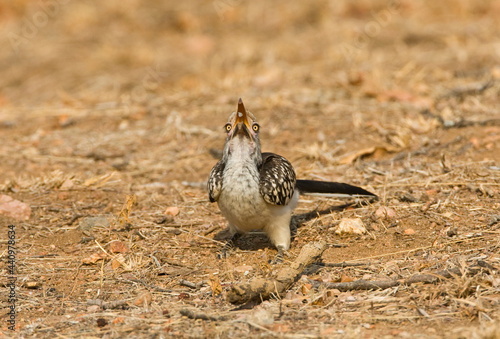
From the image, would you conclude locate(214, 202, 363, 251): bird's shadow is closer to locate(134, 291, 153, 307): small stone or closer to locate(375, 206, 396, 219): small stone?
locate(375, 206, 396, 219): small stone

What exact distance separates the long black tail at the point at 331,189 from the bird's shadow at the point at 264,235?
0.12m

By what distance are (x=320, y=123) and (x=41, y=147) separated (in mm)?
3520

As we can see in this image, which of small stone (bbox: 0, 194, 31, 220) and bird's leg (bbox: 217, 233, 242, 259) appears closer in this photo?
bird's leg (bbox: 217, 233, 242, 259)

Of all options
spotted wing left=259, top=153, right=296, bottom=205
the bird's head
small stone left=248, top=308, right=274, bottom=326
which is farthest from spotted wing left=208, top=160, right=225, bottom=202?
small stone left=248, top=308, right=274, bottom=326

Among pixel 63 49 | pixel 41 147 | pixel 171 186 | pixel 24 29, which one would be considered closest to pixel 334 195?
pixel 171 186

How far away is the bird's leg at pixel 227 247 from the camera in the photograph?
4.80 meters

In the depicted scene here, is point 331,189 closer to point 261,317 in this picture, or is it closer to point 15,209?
point 261,317

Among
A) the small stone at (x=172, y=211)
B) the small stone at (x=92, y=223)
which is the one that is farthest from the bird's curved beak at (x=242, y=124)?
the small stone at (x=92, y=223)

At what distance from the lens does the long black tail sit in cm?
530

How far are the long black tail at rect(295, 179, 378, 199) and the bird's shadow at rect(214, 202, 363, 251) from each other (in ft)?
0.39

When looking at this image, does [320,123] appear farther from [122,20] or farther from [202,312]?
[122,20]

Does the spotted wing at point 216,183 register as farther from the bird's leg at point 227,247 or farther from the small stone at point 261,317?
the small stone at point 261,317

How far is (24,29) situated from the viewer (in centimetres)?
1256

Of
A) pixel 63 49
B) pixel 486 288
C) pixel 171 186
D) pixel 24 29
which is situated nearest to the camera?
pixel 486 288
